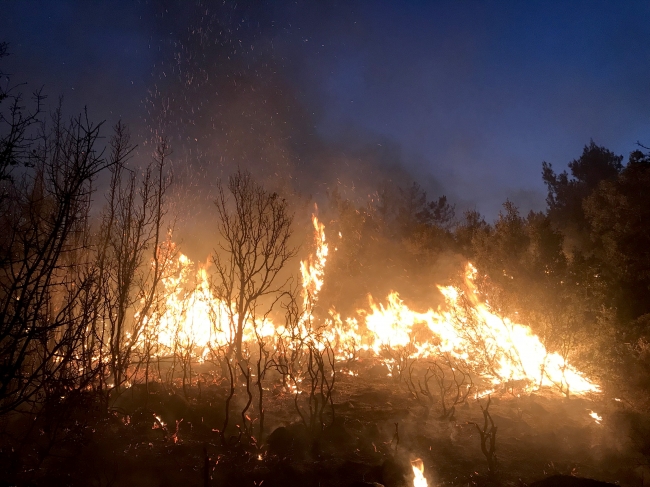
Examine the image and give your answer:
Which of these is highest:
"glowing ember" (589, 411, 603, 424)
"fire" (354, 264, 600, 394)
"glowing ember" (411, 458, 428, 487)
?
"fire" (354, 264, 600, 394)

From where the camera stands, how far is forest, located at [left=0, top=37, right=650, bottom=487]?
670 centimetres

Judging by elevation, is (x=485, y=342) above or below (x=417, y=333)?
below

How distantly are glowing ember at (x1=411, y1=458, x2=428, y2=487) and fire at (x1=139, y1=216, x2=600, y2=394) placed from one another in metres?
4.40

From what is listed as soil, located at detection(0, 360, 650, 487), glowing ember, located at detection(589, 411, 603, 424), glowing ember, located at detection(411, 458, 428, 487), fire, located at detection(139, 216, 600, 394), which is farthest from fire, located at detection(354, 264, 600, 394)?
glowing ember, located at detection(411, 458, 428, 487)

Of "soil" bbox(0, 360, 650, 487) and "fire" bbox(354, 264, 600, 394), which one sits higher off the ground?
"fire" bbox(354, 264, 600, 394)

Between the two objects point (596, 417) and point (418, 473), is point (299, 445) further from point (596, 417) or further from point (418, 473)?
point (596, 417)

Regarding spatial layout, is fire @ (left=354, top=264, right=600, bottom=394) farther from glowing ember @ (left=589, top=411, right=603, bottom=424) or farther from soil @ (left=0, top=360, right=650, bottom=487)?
soil @ (left=0, top=360, right=650, bottom=487)

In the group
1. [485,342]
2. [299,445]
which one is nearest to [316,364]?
[299,445]

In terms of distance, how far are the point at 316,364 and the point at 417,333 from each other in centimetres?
→ 977

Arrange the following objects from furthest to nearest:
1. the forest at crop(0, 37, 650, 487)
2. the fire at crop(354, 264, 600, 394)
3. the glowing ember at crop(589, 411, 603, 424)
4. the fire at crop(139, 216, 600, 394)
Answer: the fire at crop(354, 264, 600, 394)
the fire at crop(139, 216, 600, 394)
the glowing ember at crop(589, 411, 603, 424)
the forest at crop(0, 37, 650, 487)

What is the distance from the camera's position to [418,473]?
25.2 ft

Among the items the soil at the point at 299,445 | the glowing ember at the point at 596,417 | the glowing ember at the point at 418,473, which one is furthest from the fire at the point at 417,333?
the glowing ember at the point at 418,473

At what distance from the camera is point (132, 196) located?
11359mm

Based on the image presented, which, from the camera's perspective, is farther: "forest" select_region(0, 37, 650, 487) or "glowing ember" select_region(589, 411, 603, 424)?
"glowing ember" select_region(589, 411, 603, 424)
